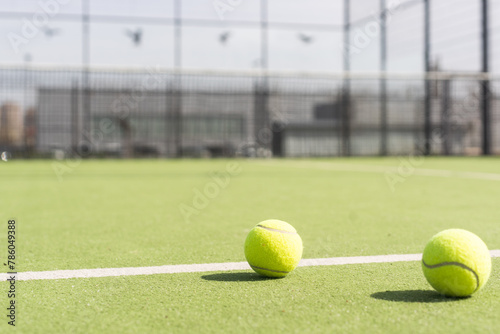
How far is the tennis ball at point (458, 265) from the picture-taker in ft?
8.27

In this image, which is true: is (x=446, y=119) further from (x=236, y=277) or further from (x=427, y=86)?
(x=236, y=277)

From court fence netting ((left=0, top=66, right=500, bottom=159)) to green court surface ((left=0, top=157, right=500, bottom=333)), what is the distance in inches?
651

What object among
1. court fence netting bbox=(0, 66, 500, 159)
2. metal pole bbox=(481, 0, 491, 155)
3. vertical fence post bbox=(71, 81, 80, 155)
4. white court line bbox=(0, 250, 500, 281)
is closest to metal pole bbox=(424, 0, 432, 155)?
court fence netting bbox=(0, 66, 500, 159)

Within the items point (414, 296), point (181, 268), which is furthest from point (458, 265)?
point (181, 268)

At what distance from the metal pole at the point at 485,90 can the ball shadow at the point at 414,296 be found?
2374cm

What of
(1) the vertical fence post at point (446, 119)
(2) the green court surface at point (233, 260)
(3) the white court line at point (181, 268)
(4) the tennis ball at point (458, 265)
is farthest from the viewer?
(1) the vertical fence post at point (446, 119)

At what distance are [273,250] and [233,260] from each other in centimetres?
65

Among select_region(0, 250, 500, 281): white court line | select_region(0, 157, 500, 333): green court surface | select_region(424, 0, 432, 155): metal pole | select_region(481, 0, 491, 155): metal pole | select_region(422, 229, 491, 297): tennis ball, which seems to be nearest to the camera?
select_region(0, 157, 500, 333): green court surface

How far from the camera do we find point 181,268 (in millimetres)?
3314

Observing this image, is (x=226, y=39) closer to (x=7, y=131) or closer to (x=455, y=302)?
(x=7, y=131)

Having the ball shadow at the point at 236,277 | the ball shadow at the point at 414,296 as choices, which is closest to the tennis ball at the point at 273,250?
the ball shadow at the point at 236,277

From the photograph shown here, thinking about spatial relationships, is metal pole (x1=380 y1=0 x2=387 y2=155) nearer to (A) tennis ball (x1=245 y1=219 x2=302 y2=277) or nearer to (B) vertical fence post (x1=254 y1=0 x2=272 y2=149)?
(B) vertical fence post (x1=254 y1=0 x2=272 y2=149)

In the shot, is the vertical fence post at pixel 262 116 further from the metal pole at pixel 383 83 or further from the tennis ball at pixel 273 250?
the tennis ball at pixel 273 250

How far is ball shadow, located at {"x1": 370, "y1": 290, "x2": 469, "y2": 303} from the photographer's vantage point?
256 cm
